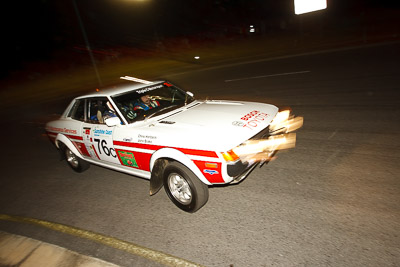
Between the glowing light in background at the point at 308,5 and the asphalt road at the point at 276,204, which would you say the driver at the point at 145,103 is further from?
the glowing light in background at the point at 308,5

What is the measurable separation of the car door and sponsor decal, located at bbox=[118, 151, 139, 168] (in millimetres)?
161

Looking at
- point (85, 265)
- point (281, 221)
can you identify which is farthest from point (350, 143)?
point (85, 265)

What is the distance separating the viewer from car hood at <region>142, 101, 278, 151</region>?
3234mm

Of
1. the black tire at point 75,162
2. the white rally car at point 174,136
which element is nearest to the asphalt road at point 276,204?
the black tire at point 75,162

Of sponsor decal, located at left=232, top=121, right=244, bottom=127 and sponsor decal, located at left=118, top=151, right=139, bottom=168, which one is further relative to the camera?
sponsor decal, located at left=118, top=151, right=139, bottom=168

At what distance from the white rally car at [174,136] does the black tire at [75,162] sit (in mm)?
175

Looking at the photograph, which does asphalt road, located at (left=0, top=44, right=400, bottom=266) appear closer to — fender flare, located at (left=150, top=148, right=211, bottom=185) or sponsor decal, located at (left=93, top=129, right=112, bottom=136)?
fender flare, located at (left=150, top=148, right=211, bottom=185)

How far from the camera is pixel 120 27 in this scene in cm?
4541

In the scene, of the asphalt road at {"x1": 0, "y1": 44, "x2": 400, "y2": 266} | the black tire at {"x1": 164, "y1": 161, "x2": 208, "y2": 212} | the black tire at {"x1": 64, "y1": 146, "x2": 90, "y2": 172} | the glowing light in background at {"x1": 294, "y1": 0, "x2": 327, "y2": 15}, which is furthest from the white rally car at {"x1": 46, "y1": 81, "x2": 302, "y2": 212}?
the glowing light in background at {"x1": 294, "y1": 0, "x2": 327, "y2": 15}

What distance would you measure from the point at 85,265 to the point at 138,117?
2.17 meters

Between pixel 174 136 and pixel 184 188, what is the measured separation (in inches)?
31.3

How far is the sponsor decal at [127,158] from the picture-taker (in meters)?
3.97

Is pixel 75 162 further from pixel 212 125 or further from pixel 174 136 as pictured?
pixel 212 125

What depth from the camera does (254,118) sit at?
3.77 metres
